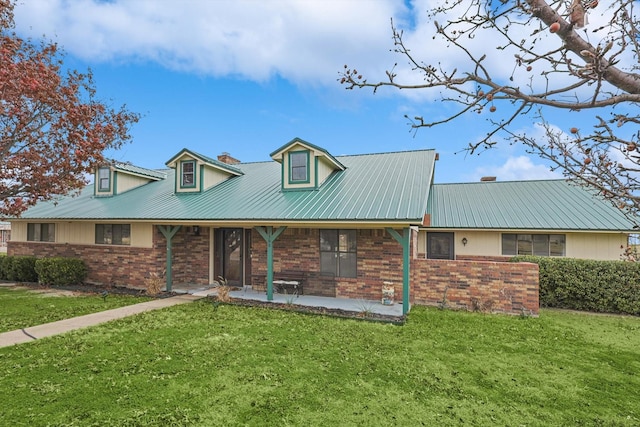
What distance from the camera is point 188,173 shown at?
46.6 feet

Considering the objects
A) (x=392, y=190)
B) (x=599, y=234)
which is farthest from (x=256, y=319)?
(x=599, y=234)

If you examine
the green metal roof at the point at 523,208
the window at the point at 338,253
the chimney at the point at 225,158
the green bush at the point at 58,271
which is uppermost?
the chimney at the point at 225,158

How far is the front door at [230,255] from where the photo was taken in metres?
12.8

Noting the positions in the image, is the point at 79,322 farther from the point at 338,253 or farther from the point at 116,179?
the point at 116,179

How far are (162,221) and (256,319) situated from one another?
18.2 ft

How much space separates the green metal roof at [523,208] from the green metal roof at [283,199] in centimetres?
274

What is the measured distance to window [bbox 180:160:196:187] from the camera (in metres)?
14.1

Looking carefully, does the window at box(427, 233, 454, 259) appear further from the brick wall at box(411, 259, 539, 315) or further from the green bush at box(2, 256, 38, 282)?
the green bush at box(2, 256, 38, 282)

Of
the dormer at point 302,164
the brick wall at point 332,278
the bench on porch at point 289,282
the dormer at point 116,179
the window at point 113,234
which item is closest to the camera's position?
the brick wall at point 332,278

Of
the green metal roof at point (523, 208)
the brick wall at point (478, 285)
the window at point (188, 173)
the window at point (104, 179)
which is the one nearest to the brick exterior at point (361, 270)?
the brick wall at point (478, 285)

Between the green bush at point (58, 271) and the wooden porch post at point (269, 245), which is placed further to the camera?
the green bush at point (58, 271)

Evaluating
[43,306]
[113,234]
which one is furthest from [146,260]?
[43,306]

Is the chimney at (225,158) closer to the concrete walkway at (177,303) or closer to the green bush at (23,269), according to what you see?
the concrete walkway at (177,303)

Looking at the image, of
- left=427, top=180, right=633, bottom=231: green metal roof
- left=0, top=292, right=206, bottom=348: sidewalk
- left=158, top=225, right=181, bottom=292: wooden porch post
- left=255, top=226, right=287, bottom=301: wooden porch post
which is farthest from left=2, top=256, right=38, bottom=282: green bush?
left=427, top=180, right=633, bottom=231: green metal roof
